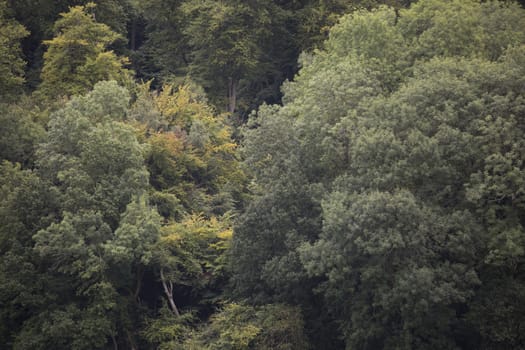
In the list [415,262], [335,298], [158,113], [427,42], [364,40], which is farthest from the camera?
[158,113]

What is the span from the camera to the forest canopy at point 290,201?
25.5m

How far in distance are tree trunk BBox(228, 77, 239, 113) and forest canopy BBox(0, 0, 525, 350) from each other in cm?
753

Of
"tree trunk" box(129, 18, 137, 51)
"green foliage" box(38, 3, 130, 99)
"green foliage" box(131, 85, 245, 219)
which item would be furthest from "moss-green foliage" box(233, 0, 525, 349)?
"tree trunk" box(129, 18, 137, 51)

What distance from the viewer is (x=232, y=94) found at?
48.2 m

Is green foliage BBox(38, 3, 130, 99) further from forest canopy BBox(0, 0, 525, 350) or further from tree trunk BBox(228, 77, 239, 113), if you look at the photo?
tree trunk BBox(228, 77, 239, 113)

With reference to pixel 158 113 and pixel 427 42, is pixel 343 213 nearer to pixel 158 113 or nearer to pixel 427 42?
pixel 427 42

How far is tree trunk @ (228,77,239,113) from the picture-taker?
47.6m

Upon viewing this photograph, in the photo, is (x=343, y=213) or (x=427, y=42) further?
(x=427, y=42)

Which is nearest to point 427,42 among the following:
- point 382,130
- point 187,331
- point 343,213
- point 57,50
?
point 382,130

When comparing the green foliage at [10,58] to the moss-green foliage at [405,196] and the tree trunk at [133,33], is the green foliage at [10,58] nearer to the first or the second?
the tree trunk at [133,33]

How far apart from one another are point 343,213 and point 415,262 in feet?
11.1

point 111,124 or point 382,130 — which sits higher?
point 111,124

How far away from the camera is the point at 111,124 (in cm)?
3284

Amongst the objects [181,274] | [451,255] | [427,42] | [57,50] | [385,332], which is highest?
[57,50]
